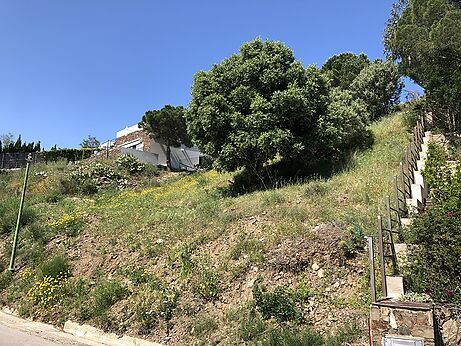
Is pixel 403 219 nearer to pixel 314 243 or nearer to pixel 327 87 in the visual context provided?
pixel 314 243

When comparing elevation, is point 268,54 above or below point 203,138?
above

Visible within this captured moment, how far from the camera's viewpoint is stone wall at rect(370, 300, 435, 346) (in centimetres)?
447

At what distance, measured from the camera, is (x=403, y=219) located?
8.16m

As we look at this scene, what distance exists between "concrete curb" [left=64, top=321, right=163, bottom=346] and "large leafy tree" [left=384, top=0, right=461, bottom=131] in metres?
12.1

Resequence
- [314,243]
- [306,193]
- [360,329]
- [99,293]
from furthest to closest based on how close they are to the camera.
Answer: [306,193], [99,293], [314,243], [360,329]

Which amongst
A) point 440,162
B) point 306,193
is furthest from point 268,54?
point 440,162

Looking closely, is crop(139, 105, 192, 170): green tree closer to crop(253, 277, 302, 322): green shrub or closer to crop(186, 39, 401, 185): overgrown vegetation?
crop(186, 39, 401, 185): overgrown vegetation

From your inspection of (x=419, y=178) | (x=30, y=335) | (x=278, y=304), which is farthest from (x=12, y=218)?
(x=419, y=178)

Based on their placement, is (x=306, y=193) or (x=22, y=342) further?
(x=306, y=193)

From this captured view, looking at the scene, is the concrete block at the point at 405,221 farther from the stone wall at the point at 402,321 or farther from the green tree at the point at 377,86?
the green tree at the point at 377,86

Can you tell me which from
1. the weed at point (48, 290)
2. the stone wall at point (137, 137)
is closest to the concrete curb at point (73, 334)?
the weed at point (48, 290)

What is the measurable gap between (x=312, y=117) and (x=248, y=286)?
28.6ft

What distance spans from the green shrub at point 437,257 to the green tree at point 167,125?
23258 mm

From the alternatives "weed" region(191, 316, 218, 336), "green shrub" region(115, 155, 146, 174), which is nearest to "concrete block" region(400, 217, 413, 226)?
"weed" region(191, 316, 218, 336)
